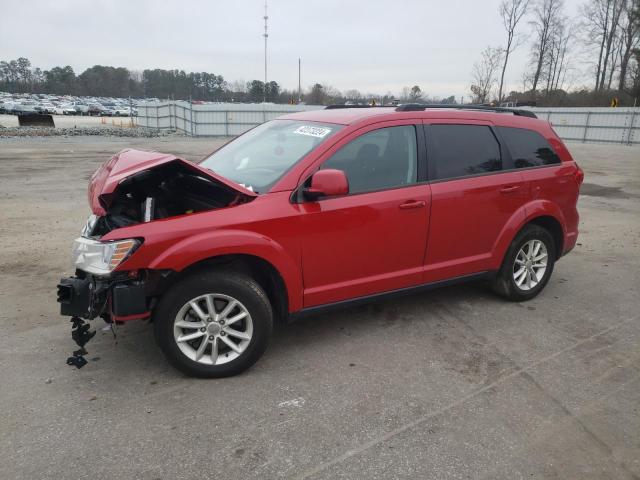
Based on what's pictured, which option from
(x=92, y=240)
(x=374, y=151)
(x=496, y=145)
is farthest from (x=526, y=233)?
(x=92, y=240)

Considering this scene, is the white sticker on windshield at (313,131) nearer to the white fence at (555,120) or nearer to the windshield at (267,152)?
the windshield at (267,152)

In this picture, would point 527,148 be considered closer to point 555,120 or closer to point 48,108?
point 555,120

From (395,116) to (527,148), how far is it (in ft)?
5.04

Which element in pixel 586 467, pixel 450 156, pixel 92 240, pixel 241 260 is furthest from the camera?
pixel 450 156

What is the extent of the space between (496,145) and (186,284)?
298 centimetres

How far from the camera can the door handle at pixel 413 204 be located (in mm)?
3797

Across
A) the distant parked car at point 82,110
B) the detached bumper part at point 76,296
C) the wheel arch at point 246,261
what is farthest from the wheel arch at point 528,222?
the distant parked car at point 82,110

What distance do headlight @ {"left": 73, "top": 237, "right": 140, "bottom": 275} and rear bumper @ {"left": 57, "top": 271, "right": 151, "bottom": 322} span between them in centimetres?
8

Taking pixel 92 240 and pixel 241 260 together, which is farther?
pixel 241 260

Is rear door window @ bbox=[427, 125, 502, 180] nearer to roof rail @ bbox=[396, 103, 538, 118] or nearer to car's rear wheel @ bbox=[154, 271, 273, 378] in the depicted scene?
roof rail @ bbox=[396, 103, 538, 118]

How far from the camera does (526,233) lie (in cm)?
460

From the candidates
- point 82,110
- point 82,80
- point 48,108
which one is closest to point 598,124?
point 82,110

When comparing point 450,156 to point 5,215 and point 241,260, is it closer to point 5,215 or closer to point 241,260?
point 241,260

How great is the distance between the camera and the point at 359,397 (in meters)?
3.15
